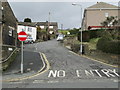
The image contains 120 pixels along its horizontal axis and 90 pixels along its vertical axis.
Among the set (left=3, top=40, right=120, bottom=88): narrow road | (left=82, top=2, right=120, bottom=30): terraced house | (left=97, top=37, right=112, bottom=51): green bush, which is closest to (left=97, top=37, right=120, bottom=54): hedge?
(left=97, top=37, right=112, bottom=51): green bush

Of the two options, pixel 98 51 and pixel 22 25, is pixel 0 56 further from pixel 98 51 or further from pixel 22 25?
pixel 22 25

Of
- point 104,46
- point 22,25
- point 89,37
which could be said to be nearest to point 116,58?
point 104,46

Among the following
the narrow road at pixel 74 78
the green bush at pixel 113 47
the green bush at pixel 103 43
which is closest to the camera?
the narrow road at pixel 74 78

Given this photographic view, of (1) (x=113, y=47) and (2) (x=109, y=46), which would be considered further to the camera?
(2) (x=109, y=46)

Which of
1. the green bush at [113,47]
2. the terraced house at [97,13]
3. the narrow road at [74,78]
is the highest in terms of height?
the terraced house at [97,13]

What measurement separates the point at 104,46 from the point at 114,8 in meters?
28.9

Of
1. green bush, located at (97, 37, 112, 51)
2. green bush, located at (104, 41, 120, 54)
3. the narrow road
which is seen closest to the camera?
the narrow road

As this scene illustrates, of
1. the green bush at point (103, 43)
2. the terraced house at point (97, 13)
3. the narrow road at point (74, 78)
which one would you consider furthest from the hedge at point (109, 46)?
the terraced house at point (97, 13)

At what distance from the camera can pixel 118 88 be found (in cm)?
810

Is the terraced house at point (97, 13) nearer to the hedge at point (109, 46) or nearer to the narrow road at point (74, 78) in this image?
the hedge at point (109, 46)

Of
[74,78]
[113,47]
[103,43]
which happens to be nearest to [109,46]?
[113,47]

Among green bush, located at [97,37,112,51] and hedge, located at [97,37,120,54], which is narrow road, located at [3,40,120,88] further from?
green bush, located at [97,37,112,51]

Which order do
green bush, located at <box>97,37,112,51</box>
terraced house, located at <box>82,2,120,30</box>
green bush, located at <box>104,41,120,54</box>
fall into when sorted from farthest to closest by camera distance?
terraced house, located at <box>82,2,120,30</box>
green bush, located at <box>97,37,112,51</box>
green bush, located at <box>104,41,120,54</box>

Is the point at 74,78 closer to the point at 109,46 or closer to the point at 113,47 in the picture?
the point at 113,47
